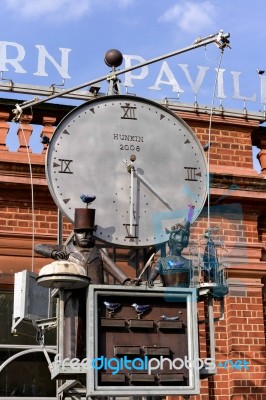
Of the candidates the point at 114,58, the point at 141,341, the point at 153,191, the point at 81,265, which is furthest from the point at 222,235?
the point at 141,341

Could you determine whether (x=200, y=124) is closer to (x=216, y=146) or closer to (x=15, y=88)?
(x=216, y=146)

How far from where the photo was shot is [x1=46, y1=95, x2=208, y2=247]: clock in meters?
9.97

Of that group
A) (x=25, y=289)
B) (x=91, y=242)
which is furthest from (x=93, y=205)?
(x=25, y=289)

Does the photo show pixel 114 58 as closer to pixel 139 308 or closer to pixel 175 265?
pixel 175 265

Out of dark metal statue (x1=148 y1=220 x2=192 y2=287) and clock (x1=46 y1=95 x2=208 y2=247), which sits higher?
clock (x1=46 y1=95 x2=208 y2=247)

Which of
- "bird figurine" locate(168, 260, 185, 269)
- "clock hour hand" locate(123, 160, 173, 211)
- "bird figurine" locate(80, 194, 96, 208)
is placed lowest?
"bird figurine" locate(168, 260, 185, 269)

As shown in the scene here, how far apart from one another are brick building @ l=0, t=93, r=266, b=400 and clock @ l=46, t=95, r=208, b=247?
2.24 meters

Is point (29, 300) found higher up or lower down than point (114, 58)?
lower down

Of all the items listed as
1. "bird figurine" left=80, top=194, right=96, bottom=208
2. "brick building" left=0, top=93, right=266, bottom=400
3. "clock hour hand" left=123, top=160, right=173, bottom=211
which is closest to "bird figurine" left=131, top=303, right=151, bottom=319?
"bird figurine" left=80, top=194, right=96, bottom=208

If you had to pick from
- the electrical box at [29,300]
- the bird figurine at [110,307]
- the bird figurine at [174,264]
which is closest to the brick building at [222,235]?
the electrical box at [29,300]

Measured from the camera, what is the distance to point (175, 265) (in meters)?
9.43

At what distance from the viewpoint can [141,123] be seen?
10.6 meters

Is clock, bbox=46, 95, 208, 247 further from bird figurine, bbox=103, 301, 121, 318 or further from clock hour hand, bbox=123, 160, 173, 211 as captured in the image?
bird figurine, bbox=103, 301, 121, 318

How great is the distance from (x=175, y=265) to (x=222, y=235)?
4051 millimetres
